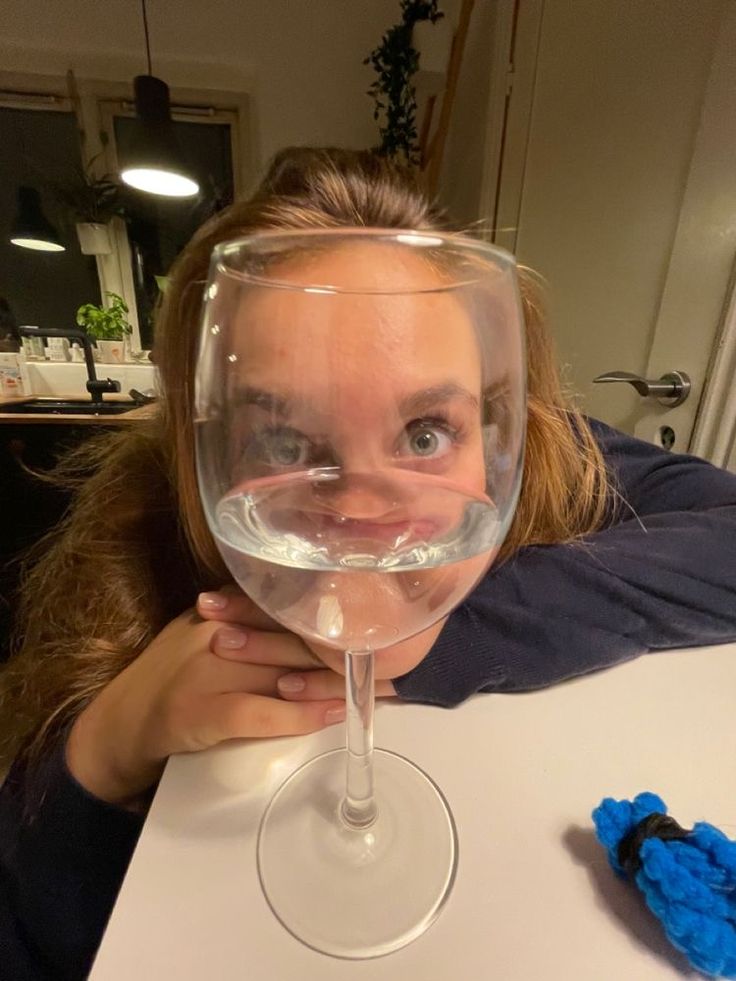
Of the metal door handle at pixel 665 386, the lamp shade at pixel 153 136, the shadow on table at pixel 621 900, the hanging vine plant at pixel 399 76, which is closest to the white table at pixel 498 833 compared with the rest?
the shadow on table at pixel 621 900

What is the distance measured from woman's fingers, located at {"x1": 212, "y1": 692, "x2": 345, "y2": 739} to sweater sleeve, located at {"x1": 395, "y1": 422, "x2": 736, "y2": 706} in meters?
0.05

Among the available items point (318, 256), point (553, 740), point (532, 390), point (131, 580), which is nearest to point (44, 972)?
point (131, 580)

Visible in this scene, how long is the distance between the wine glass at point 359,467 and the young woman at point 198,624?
0.08 meters

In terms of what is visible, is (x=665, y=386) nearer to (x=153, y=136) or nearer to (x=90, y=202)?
(x=153, y=136)

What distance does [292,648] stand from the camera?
1.23 feet

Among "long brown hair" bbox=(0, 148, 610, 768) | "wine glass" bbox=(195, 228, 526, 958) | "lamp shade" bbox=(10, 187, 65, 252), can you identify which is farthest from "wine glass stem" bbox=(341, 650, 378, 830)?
"lamp shade" bbox=(10, 187, 65, 252)

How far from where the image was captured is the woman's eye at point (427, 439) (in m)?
0.26

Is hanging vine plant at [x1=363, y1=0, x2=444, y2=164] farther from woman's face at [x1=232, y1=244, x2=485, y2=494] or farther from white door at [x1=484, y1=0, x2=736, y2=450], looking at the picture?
woman's face at [x1=232, y1=244, x2=485, y2=494]

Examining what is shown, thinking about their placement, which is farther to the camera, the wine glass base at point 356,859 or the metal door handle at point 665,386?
the metal door handle at point 665,386

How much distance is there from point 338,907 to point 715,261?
3.07ft

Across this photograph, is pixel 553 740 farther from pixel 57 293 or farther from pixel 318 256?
pixel 57 293

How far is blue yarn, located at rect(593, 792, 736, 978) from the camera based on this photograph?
0.73 feet

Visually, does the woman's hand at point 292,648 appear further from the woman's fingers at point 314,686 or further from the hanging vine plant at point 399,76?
the hanging vine plant at point 399,76

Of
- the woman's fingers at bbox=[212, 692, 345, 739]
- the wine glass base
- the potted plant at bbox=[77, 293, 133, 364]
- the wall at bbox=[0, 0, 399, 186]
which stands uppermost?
the wall at bbox=[0, 0, 399, 186]
